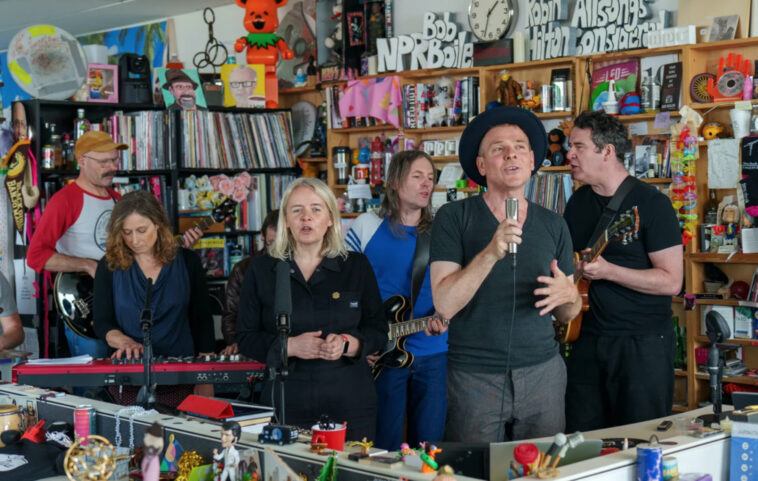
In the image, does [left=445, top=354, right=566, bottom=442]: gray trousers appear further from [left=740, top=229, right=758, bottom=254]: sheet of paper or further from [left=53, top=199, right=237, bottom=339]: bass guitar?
[left=53, top=199, right=237, bottom=339]: bass guitar

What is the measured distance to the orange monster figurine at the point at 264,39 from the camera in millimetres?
6742

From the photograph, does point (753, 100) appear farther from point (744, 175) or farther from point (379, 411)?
point (379, 411)

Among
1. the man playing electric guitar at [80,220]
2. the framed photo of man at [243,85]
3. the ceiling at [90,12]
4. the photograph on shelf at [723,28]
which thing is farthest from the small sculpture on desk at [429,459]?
the ceiling at [90,12]

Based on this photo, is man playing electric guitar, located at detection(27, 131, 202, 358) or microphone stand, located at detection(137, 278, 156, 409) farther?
man playing electric guitar, located at detection(27, 131, 202, 358)

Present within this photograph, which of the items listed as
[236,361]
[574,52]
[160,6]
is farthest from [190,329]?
[160,6]

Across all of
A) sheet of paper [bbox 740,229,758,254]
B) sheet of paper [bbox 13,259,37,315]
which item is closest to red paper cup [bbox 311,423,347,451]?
sheet of paper [bbox 740,229,758,254]

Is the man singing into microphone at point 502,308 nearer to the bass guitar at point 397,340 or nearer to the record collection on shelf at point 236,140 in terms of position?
the bass guitar at point 397,340

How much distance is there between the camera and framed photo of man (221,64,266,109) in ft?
21.4

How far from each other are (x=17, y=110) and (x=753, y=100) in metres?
4.42

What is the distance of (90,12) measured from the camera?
8.49m

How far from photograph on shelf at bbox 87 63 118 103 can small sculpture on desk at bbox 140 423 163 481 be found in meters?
4.57

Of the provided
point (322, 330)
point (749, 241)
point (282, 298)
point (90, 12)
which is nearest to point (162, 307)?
point (322, 330)

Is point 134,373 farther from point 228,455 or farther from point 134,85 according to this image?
point 134,85

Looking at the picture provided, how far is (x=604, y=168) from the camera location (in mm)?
3398
